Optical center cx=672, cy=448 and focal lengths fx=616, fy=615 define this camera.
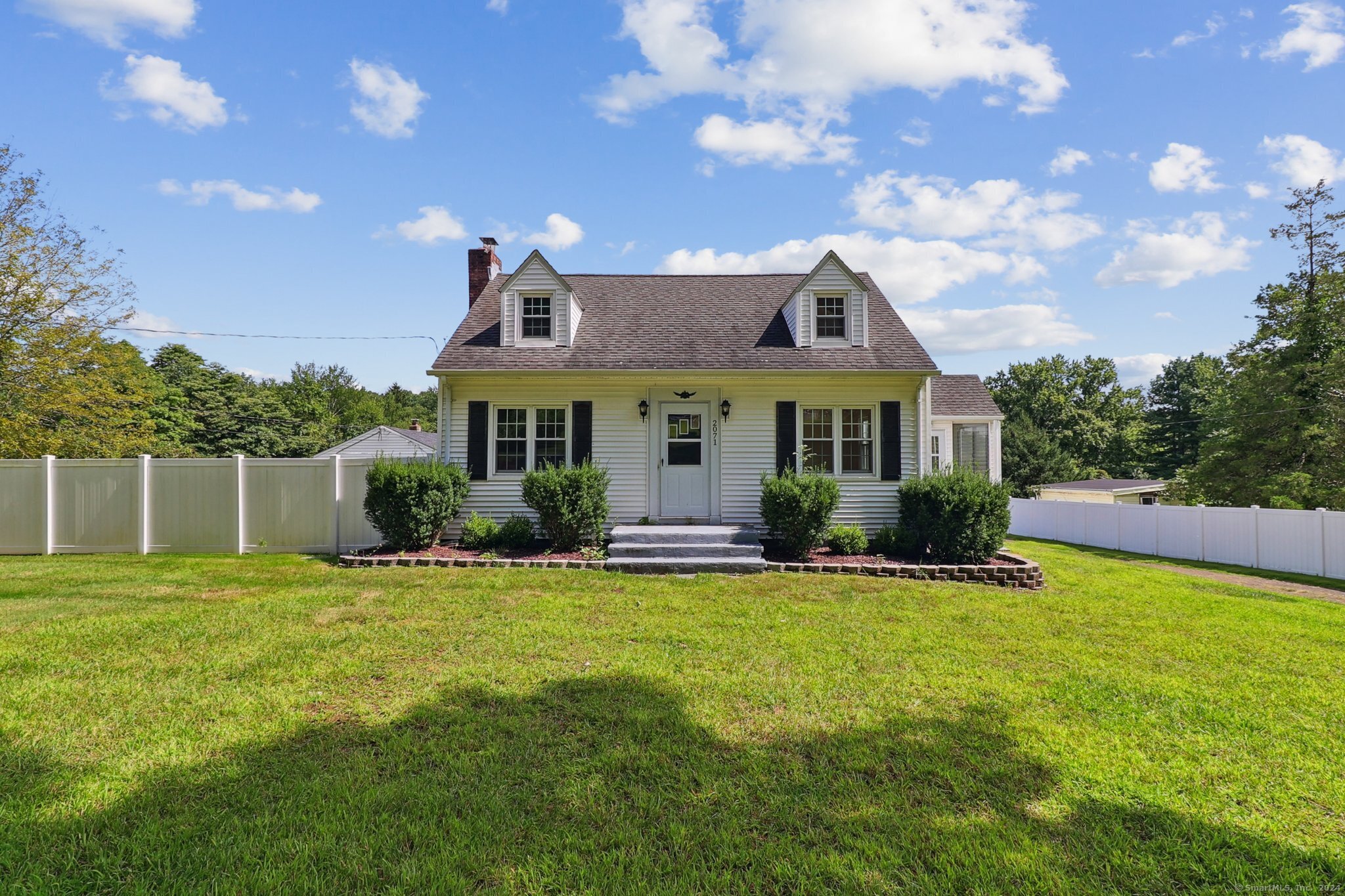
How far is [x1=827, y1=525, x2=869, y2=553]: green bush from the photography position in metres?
10.9

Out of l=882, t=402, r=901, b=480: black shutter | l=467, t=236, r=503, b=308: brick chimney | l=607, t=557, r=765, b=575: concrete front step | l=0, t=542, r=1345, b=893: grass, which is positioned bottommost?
l=0, t=542, r=1345, b=893: grass

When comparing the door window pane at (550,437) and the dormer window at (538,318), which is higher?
the dormer window at (538,318)

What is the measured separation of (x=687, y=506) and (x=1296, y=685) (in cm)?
854

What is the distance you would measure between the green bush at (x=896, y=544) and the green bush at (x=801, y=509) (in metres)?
1.28

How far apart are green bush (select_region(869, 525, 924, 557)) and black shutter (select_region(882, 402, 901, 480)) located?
1234mm

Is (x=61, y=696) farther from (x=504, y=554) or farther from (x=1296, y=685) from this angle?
(x=1296, y=685)

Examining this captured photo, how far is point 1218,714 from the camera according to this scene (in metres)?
4.41

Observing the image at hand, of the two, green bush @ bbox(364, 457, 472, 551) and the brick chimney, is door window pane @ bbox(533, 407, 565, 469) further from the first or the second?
the brick chimney

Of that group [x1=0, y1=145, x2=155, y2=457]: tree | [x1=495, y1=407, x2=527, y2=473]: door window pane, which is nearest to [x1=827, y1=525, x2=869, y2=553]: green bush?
[x1=495, y1=407, x2=527, y2=473]: door window pane

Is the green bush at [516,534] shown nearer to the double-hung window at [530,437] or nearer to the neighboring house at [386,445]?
the double-hung window at [530,437]

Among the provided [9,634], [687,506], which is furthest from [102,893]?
[687,506]

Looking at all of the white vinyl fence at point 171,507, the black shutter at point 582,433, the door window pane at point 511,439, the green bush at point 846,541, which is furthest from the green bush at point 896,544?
the white vinyl fence at point 171,507

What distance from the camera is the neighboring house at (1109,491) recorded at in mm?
29594

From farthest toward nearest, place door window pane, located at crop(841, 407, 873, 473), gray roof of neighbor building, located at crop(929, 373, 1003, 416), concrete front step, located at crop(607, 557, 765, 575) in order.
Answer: gray roof of neighbor building, located at crop(929, 373, 1003, 416) < door window pane, located at crop(841, 407, 873, 473) < concrete front step, located at crop(607, 557, 765, 575)
